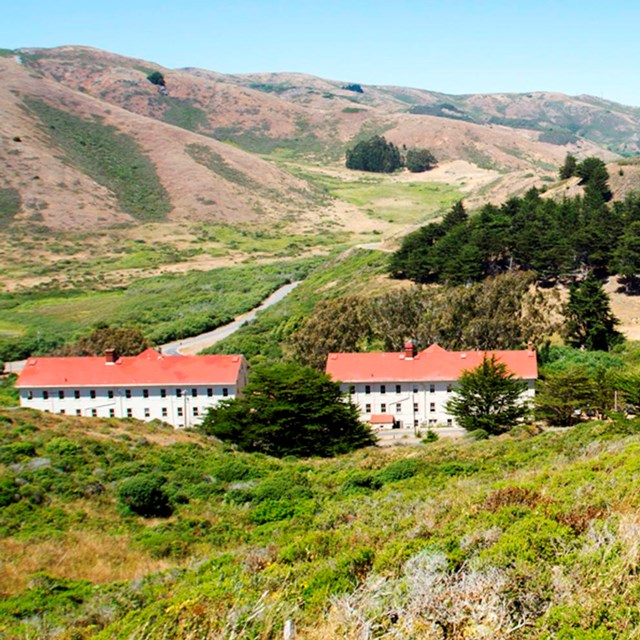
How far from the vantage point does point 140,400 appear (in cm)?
4691

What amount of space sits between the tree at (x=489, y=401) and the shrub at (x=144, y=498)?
2040 centimetres

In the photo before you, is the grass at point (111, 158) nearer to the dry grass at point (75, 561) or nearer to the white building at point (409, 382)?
the white building at point (409, 382)

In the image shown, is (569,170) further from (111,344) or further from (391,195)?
(391,195)

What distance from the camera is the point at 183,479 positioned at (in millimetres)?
27234

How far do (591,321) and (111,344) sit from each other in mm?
36150

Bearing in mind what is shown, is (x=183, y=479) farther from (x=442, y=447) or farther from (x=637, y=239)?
(x=637, y=239)

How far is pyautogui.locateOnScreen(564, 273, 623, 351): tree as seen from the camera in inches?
2040

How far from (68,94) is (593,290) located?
148010 millimetres

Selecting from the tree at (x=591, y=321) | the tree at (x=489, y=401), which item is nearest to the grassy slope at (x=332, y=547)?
the tree at (x=489, y=401)

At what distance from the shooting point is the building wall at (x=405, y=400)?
4547cm

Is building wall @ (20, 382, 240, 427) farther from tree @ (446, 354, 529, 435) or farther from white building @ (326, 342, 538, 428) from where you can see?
tree @ (446, 354, 529, 435)

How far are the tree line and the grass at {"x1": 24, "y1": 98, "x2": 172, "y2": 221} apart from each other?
73979 millimetres

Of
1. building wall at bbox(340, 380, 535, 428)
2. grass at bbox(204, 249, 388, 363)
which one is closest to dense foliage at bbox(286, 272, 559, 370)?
grass at bbox(204, 249, 388, 363)

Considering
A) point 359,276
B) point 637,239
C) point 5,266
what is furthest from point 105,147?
point 637,239
